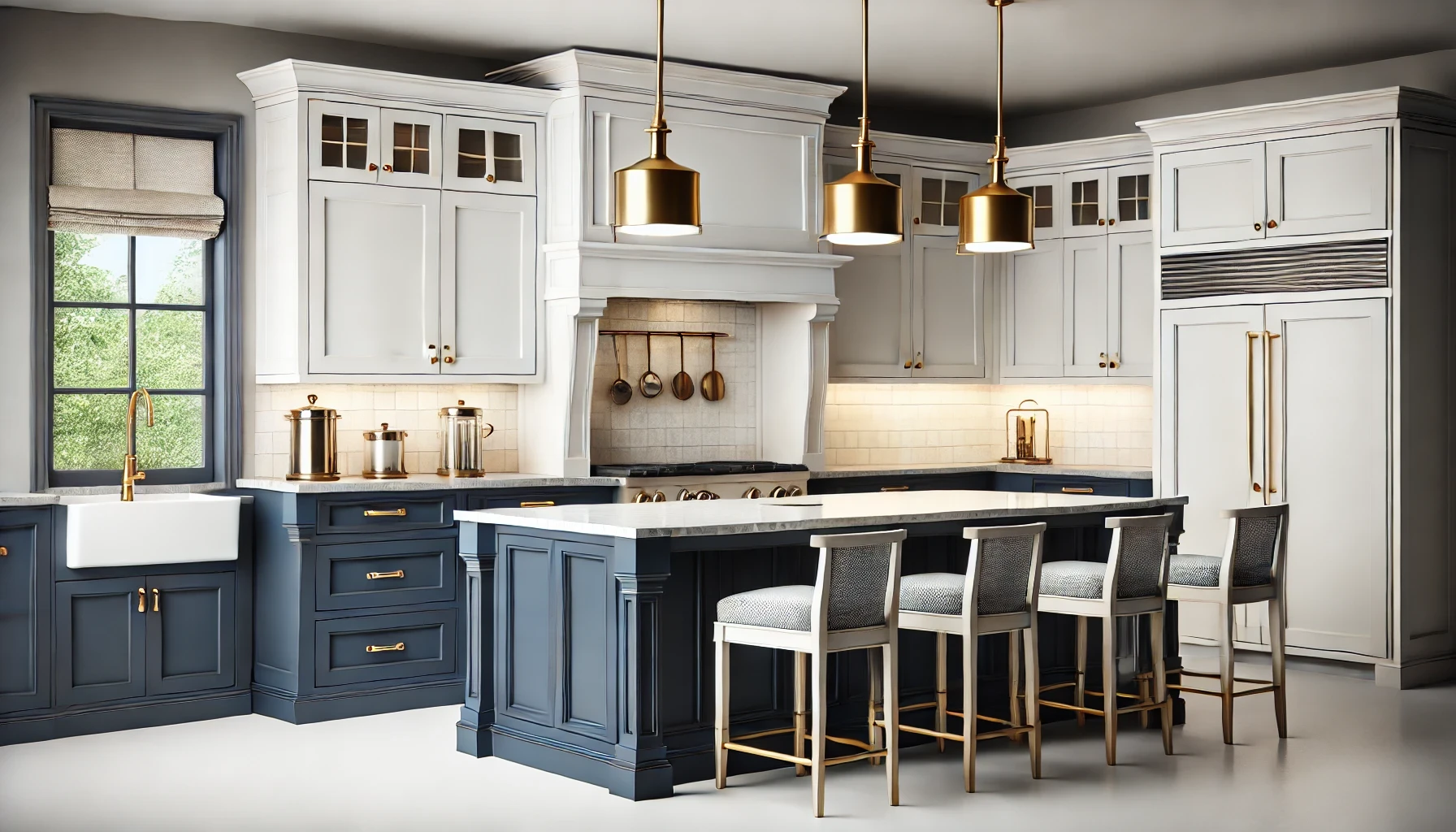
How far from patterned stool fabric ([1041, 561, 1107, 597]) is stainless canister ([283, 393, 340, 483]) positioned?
2911 millimetres

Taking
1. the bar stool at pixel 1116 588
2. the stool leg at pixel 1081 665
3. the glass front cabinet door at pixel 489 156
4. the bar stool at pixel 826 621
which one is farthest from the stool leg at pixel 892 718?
the glass front cabinet door at pixel 489 156

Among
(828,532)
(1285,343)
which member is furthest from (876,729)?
(1285,343)

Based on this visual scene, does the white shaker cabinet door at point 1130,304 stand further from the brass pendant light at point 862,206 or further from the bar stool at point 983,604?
the brass pendant light at point 862,206

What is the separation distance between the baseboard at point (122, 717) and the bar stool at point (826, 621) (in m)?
2.42

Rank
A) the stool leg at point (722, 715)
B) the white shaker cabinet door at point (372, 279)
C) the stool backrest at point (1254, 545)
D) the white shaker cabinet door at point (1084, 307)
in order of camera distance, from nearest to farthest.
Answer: the stool leg at point (722, 715) < the stool backrest at point (1254, 545) < the white shaker cabinet door at point (372, 279) < the white shaker cabinet door at point (1084, 307)

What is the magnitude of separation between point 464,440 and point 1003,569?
275 cm

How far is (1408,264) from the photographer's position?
266 inches

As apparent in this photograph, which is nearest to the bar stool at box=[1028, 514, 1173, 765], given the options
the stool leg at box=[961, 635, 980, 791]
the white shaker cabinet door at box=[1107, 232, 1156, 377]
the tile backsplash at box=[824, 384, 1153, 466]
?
the stool leg at box=[961, 635, 980, 791]

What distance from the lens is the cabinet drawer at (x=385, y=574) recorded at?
611cm

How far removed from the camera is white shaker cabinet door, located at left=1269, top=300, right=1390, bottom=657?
679cm

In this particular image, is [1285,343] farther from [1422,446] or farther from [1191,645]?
[1191,645]

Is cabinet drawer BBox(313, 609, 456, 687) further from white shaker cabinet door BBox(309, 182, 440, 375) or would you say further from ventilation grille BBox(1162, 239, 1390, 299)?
ventilation grille BBox(1162, 239, 1390, 299)

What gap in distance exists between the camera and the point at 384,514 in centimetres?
624

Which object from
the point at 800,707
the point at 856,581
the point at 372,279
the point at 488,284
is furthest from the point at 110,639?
the point at 856,581
